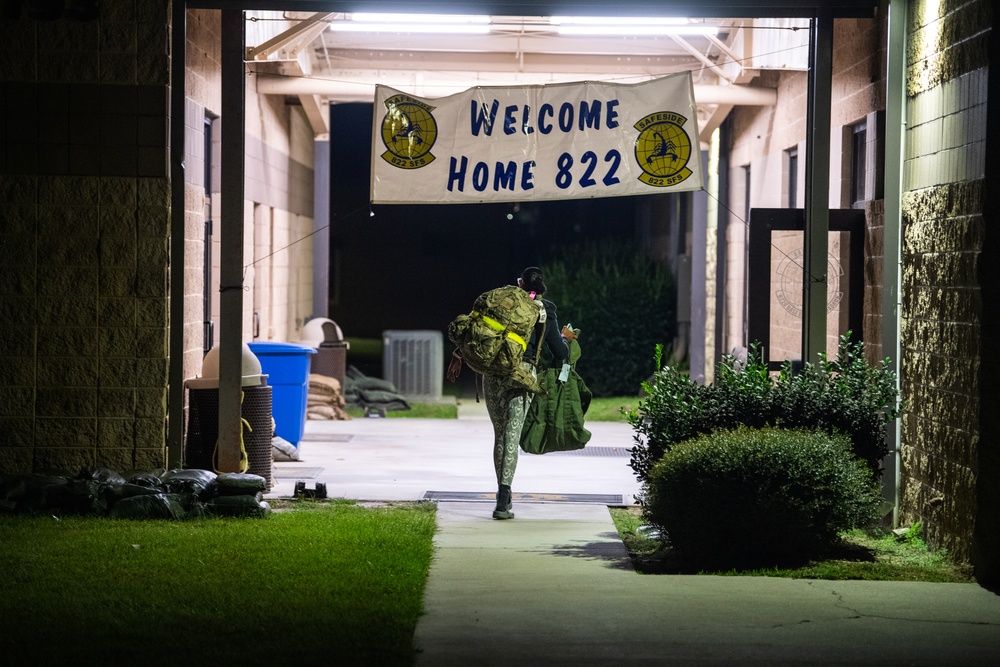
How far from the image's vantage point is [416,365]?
721 inches

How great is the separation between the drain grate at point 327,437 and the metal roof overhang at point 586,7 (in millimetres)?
5514

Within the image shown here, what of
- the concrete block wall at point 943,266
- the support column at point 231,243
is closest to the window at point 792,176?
the concrete block wall at point 943,266

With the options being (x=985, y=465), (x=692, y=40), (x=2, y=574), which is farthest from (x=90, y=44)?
(x=692, y=40)

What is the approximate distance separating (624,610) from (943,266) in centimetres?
306

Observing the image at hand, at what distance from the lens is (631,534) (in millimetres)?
8898

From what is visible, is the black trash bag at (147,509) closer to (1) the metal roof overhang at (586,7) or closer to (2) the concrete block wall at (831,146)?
(1) the metal roof overhang at (586,7)

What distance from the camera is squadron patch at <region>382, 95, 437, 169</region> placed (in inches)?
392

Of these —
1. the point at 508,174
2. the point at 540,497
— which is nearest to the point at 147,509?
the point at 540,497

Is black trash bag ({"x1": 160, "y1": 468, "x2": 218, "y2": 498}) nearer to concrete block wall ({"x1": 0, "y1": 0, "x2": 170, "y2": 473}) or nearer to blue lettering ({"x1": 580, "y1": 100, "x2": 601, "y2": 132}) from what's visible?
concrete block wall ({"x1": 0, "y1": 0, "x2": 170, "y2": 473})

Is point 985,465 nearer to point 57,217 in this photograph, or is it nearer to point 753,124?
point 57,217

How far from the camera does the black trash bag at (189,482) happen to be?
9.21 meters

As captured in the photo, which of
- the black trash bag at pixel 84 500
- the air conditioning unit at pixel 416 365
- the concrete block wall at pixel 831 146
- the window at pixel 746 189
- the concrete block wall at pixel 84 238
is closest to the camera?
the black trash bag at pixel 84 500

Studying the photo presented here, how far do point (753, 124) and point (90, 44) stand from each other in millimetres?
9184

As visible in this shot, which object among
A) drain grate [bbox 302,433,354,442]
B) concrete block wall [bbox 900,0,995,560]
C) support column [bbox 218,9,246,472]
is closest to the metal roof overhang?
support column [bbox 218,9,246,472]
